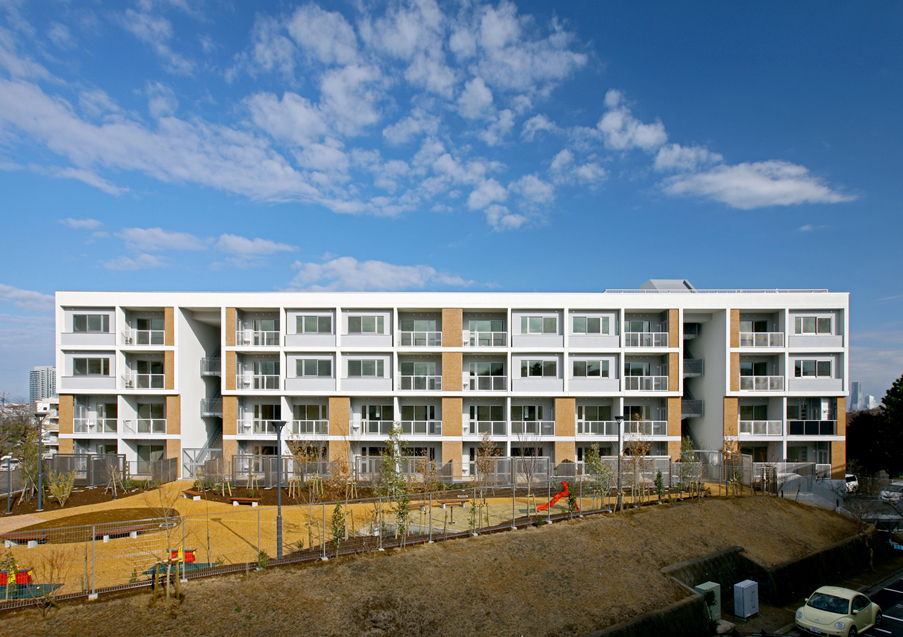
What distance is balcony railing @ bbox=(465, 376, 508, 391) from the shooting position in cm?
3325

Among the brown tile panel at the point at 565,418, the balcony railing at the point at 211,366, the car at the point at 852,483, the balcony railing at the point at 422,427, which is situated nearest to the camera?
the car at the point at 852,483

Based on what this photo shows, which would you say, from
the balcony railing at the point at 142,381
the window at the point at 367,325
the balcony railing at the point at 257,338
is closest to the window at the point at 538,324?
the window at the point at 367,325

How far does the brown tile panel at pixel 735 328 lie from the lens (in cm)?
3344

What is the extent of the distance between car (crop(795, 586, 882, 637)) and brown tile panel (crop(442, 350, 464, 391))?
2049 centimetres

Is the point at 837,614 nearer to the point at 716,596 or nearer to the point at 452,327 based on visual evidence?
the point at 716,596

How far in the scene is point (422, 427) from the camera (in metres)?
33.1

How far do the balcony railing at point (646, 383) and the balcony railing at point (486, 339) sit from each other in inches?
340

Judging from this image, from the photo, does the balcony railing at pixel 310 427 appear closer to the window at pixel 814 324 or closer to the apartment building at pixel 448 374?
the apartment building at pixel 448 374

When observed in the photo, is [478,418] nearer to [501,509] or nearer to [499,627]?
[501,509]

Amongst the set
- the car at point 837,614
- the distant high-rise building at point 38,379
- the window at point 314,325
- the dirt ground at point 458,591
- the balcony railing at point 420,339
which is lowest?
the distant high-rise building at point 38,379

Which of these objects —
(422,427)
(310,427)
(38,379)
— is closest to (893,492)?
(422,427)

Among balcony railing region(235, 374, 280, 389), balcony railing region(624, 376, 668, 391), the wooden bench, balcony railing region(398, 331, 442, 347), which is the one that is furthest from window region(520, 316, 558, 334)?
the wooden bench

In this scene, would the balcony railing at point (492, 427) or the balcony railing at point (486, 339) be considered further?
the balcony railing at point (486, 339)

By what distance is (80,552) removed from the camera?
55.6ft
